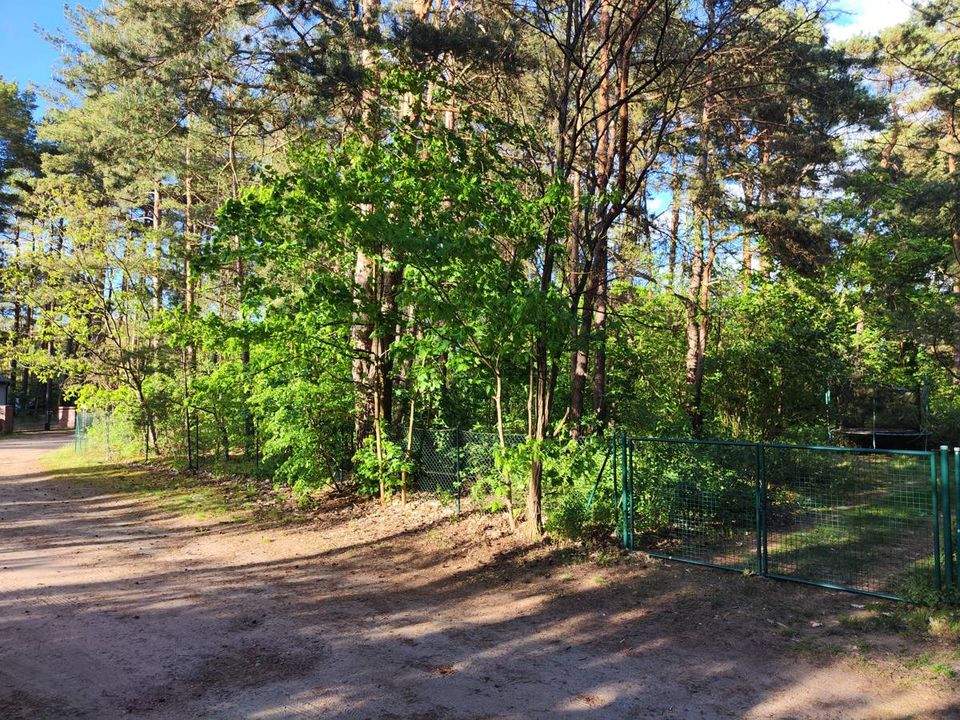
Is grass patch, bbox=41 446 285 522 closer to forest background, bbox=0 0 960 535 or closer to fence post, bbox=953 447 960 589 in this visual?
forest background, bbox=0 0 960 535

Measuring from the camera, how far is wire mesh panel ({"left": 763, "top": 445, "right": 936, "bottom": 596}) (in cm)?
665

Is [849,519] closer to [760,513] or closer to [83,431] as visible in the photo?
[760,513]

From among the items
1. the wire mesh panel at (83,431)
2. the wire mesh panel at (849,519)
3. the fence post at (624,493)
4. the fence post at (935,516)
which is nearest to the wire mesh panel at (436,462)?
the fence post at (624,493)

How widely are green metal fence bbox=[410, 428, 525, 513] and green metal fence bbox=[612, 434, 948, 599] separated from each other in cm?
196

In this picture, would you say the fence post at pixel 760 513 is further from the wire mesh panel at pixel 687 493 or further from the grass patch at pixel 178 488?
the grass patch at pixel 178 488

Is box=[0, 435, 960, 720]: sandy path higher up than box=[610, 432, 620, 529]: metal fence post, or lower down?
lower down

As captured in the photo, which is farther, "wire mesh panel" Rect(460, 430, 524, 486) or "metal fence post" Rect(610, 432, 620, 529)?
"wire mesh panel" Rect(460, 430, 524, 486)

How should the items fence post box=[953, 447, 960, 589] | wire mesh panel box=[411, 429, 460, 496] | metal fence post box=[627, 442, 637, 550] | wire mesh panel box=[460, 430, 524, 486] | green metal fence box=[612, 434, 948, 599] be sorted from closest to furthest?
1. fence post box=[953, 447, 960, 589]
2. green metal fence box=[612, 434, 948, 599]
3. metal fence post box=[627, 442, 637, 550]
4. wire mesh panel box=[460, 430, 524, 486]
5. wire mesh panel box=[411, 429, 460, 496]

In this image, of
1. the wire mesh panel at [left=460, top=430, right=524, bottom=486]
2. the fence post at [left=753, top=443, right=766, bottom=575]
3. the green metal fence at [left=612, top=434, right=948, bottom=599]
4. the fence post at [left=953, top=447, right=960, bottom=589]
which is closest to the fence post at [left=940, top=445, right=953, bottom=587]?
the fence post at [left=953, top=447, right=960, bottom=589]

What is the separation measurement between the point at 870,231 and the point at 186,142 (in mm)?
19977

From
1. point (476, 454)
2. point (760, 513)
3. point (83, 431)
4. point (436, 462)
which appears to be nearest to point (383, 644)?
point (760, 513)

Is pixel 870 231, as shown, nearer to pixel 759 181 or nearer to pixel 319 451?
pixel 759 181

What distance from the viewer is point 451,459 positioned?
10.1 meters

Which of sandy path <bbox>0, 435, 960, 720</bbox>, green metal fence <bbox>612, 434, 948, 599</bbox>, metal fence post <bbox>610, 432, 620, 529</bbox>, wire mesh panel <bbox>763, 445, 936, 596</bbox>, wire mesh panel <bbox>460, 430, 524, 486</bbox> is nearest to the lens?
sandy path <bbox>0, 435, 960, 720</bbox>
